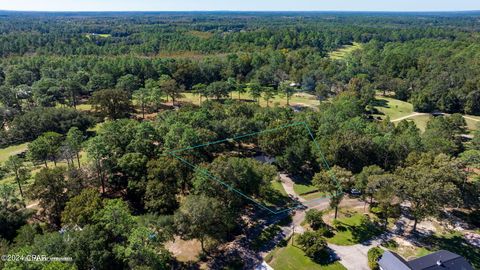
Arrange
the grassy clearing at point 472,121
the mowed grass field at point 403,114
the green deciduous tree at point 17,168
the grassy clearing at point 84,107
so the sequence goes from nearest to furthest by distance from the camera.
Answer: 1. the green deciduous tree at point 17,168
2. the grassy clearing at point 472,121
3. the mowed grass field at point 403,114
4. the grassy clearing at point 84,107

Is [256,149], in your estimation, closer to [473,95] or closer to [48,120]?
[48,120]

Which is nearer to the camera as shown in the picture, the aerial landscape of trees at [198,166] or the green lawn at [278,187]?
the aerial landscape of trees at [198,166]

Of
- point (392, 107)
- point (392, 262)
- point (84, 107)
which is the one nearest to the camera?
point (392, 262)

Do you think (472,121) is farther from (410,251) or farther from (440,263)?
(440,263)

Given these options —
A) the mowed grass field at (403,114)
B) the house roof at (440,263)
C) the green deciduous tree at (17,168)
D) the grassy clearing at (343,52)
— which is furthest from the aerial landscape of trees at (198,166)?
the grassy clearing at (343,52)

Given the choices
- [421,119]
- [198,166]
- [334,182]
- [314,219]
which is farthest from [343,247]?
[421,119]

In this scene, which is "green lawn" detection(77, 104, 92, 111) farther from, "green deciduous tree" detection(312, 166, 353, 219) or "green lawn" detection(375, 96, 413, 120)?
"green lawn" detection(375, 96, 413, 120)

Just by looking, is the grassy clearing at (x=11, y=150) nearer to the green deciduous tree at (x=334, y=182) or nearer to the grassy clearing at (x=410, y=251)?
the green deciduous tree at (x=334, y=182)
